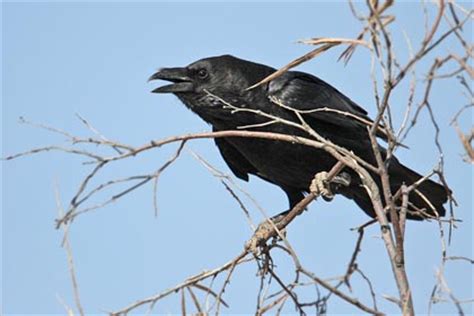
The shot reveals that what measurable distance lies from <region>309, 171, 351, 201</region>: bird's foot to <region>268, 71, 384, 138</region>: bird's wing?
14.5 inches

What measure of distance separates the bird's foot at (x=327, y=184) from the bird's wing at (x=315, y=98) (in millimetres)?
368

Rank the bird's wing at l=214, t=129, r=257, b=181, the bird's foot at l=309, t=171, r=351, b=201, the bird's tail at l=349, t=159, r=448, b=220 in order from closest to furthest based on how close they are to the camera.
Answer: the bird's foot at l=309, t=171, r=351, b=201, the bird's tail at l=349, t=159, r=448, b=220, the bird's wing at l=214, t=129, r=257, b=181

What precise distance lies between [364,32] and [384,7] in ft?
0.52

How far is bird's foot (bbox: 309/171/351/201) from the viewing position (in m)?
6.07

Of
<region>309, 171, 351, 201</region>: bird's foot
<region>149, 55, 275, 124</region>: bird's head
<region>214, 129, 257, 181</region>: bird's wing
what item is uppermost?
<region>149, 55, 275, 124</region>: bird's head

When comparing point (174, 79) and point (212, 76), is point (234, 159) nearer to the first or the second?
point (212, 76)

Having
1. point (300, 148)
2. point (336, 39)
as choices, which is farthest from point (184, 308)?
point (300, 148)

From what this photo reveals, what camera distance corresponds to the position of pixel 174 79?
6.37 metres

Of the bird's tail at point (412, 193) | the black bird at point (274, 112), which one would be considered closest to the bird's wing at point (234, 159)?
the black bird at point (274, 112)

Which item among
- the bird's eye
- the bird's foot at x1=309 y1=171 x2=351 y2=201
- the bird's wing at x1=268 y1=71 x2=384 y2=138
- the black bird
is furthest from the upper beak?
the bird's foot at x1=309 y1=171 x2=351 y2=201

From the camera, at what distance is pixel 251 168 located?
23.3 ft

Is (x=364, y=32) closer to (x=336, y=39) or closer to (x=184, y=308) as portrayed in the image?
(x=336, y=39)

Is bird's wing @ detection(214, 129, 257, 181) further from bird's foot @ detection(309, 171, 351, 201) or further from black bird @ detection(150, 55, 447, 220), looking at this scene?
bird's foot @ detection(309, 171, 351, 201)

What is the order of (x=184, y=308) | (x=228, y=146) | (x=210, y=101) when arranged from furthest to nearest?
(x=228, y=146) < (x=210, y=101) < (x=184, y=308)
